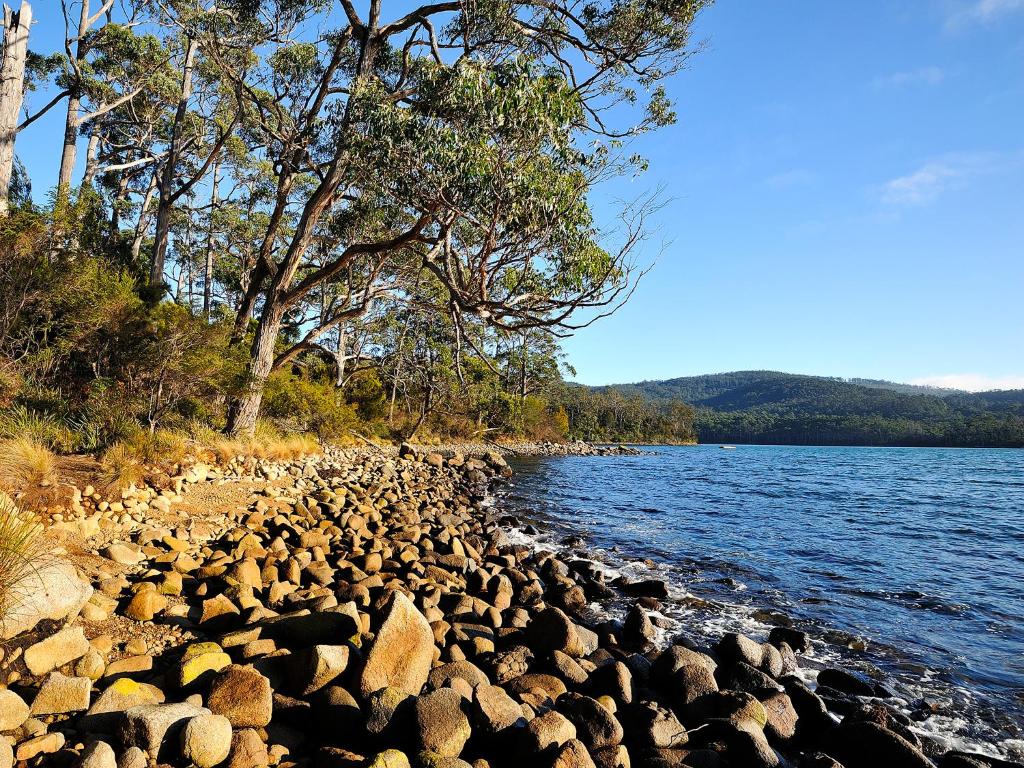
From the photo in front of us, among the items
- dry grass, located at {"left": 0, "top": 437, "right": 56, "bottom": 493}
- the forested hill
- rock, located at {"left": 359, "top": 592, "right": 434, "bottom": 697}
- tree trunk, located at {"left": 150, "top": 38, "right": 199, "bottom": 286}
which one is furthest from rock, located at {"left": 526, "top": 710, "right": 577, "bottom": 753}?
the forested hill

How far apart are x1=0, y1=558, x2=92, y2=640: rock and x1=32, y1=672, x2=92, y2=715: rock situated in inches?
26.9

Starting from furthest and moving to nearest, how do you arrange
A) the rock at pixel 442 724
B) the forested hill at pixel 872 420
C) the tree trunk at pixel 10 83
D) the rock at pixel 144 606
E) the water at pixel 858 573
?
the forested hill at pixel 872 420, the tree trunk at pixel 10 83, the water at pixel 858 573, the rock at pixel 144 606, the rock at pixel 442 724

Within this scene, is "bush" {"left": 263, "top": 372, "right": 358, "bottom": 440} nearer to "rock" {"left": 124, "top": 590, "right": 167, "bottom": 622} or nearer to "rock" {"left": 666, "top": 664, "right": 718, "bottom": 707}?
"rock" {"left": 124, "top": 590, "right": 167, "bottom": 622}

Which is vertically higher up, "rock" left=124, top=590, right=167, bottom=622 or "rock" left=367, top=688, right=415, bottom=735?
"rock" left=124, top=590, right=167, bottom=622

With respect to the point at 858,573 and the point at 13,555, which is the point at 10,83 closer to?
the point at 13,555

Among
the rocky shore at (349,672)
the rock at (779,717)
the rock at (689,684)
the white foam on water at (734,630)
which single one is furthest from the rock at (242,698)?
the white foam on water at (734,630)

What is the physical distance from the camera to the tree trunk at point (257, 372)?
35.9 ft

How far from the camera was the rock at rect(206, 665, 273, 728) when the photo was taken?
2855 mm

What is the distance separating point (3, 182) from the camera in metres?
9.51

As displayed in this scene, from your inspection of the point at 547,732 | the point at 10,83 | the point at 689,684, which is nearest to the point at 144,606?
the point at 547,732

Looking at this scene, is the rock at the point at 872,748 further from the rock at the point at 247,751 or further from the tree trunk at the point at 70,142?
the tree trunk at the point at 70,142

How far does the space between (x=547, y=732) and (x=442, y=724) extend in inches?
22.8

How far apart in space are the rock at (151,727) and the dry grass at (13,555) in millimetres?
1333

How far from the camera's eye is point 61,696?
2.73 metres
